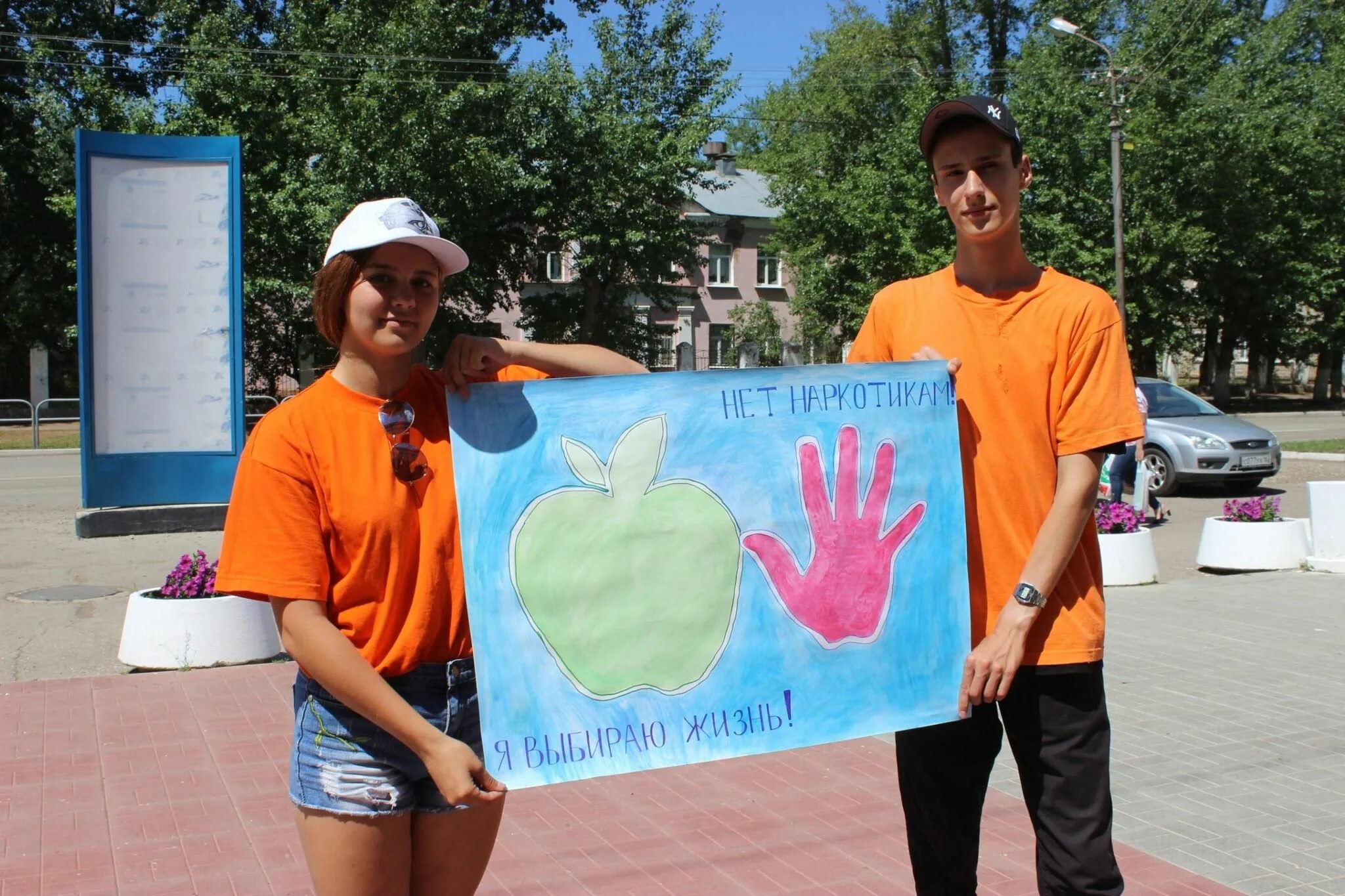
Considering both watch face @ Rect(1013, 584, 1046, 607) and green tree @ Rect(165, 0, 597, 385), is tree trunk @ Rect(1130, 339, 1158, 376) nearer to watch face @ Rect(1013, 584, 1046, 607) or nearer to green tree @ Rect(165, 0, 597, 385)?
green tree @ Rect(165, 0, 597, 385)

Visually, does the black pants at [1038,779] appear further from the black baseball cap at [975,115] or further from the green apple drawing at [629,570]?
the black baseball cap at [975,115]

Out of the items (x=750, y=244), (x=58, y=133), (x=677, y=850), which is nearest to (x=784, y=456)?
(x=677, y=850)

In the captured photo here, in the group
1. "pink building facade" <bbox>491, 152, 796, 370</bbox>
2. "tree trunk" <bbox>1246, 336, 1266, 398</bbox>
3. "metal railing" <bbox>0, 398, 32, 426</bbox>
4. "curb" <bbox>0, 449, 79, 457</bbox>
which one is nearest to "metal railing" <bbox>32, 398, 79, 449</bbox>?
"metal railing" <bbox>0, 398, 32, 426</bbox>

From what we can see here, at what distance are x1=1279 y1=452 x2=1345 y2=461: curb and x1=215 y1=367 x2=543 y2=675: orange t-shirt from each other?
70.8 feet

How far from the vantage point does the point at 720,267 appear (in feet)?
167

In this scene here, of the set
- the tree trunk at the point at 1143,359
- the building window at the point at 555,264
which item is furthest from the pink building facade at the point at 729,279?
the tree trunk at the point at 1143,359

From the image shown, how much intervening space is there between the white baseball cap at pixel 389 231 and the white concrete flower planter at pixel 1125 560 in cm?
856

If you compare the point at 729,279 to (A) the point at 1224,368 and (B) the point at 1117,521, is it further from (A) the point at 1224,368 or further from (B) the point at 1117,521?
(B) the point at 1117,521

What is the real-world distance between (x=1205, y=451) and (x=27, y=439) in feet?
75.8

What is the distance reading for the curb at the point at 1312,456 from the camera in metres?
21.1

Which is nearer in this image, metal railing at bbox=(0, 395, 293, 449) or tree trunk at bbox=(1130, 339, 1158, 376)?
metal railing at bbox=(0, 395, 293, 449)

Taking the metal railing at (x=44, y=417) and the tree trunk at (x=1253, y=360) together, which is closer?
the metal railing at (x=44, y=417)

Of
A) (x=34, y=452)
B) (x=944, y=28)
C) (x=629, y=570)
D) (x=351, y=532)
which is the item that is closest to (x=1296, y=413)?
(x=944, y=28)

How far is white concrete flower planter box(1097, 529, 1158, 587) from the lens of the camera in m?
9.89
